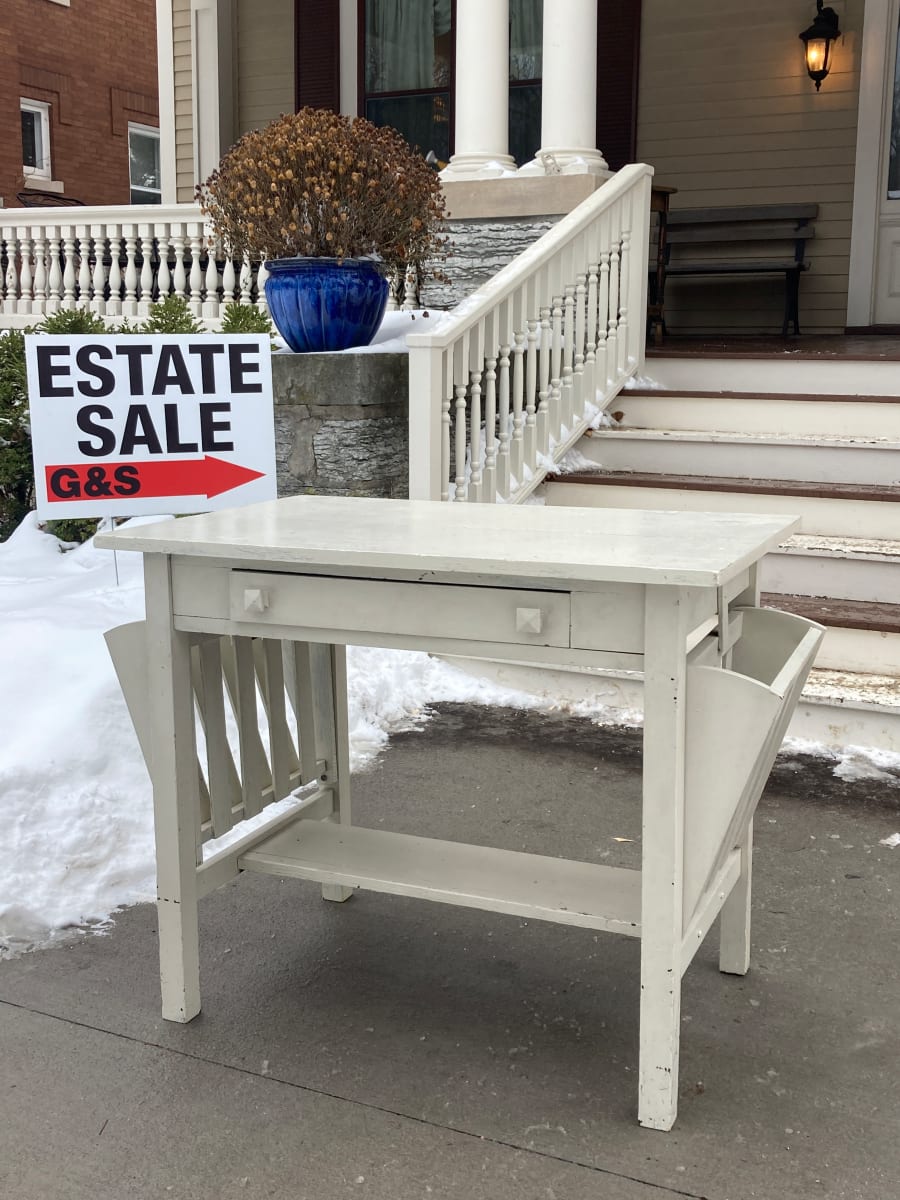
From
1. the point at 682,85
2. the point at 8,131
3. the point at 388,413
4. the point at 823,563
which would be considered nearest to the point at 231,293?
the point at 388,413

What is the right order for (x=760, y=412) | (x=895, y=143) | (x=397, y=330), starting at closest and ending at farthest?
(x=760, y=412) → (x=397, y=330) → (x=895, y=143)

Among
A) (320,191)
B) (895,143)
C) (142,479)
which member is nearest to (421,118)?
(895,143)

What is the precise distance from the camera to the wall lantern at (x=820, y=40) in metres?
8.73

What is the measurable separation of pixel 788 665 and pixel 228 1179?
1.33m

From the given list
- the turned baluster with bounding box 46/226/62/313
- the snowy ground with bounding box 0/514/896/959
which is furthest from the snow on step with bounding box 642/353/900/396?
the turned baluster with bounding box 46/226/62/313

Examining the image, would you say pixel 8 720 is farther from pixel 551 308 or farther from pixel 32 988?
pixel 551 308

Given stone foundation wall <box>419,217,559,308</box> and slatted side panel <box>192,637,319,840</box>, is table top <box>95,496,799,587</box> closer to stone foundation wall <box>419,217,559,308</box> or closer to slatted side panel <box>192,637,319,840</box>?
slatted side panel <box>192,637,319,840</box>

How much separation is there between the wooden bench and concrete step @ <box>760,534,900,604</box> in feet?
14.8

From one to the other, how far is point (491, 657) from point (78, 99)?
17.0 meters

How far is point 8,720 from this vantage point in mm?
3420

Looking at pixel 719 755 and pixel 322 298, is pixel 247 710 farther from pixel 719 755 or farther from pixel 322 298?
pixel 322 298

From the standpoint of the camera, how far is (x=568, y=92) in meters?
6.80

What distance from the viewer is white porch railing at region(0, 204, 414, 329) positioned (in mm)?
8453

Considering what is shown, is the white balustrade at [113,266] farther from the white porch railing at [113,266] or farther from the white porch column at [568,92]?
the white porch column at [568,92]
